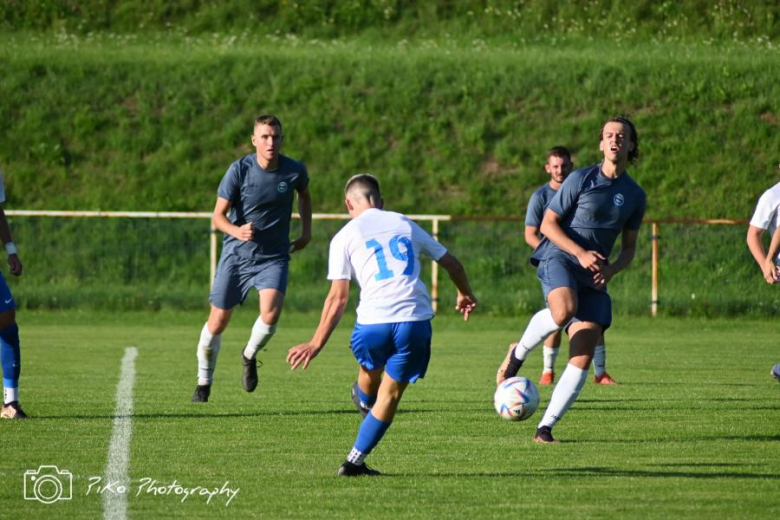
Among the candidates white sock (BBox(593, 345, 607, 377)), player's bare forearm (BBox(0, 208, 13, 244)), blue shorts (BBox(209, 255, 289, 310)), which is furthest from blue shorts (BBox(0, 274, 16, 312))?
white sock (BBox(593, 345, 607, 377))

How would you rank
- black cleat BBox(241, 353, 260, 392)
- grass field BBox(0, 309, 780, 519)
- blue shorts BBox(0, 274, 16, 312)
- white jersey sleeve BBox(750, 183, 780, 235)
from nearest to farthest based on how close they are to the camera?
grass field BBox(0, 309, 780, 519)
blue shorts BBox(0, 274, 16, 312)
black cleat BBox(241, 353, 260, 392)
white jersey sleeve BBox(750, 183, 780, 235)

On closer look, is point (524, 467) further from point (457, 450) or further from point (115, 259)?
point (115, 259)

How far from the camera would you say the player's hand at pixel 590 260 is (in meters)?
8.15

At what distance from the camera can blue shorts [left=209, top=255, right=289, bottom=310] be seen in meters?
10.5

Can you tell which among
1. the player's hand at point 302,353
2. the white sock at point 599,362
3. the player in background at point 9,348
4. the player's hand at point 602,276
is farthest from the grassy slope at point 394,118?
the player's hand at point 302,353

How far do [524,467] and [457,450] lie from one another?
741mm

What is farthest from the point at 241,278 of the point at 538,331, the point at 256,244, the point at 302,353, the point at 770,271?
the point at 770,271

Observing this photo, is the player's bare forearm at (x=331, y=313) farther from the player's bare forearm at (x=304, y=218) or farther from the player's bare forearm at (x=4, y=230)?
the player's bare forearm at (x=304, y=218)

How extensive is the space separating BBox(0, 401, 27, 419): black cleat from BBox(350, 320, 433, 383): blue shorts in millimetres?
3594

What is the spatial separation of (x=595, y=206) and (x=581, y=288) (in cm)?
55

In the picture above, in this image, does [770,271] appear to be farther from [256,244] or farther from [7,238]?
[7,238]

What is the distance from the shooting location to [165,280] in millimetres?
24125

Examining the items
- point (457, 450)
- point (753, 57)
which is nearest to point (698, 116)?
point (753, 57)

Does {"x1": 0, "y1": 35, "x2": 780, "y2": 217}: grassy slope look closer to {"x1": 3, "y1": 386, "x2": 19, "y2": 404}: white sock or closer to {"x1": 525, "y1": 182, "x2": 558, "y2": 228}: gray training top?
{"x1": 525, "y1": 182, "x2": 558, "y2": 228}: gray training top
